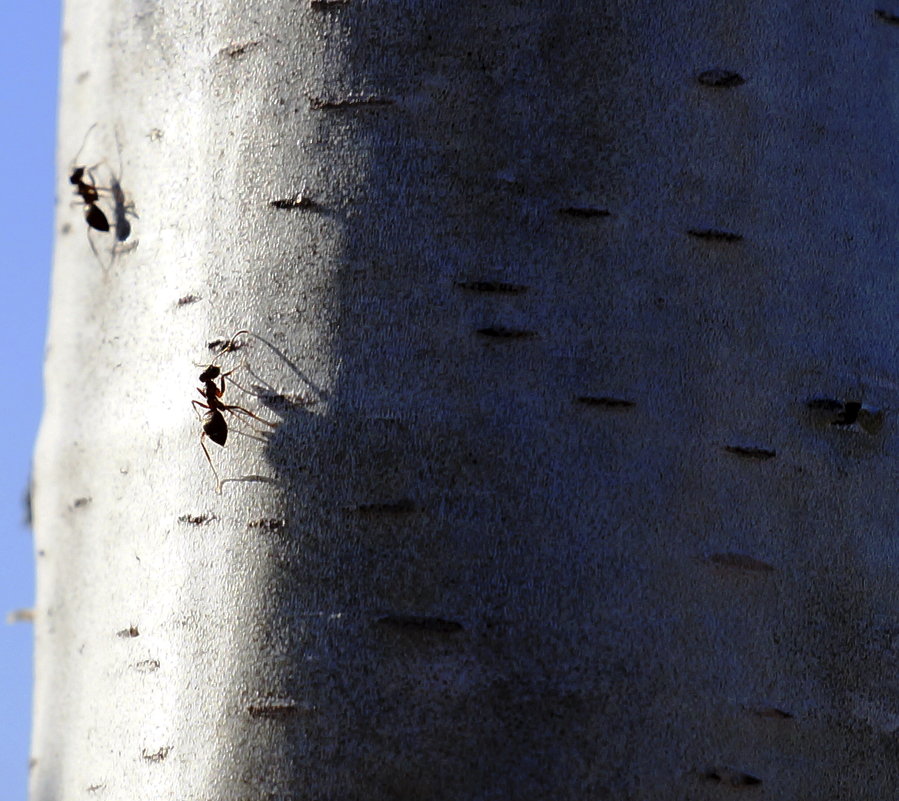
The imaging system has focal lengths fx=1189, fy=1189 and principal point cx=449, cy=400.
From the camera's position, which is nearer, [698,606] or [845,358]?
[698,606]

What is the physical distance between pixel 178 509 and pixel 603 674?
1.34ft

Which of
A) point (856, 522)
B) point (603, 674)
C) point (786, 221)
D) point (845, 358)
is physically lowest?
point (603, 674)

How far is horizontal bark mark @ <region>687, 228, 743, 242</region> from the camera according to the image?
1069 millimetres

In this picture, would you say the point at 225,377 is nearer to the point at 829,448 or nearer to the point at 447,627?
the point at 447,627

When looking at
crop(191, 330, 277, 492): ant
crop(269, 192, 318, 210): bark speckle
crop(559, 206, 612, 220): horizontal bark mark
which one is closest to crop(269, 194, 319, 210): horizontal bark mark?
crop(269, 192, 318, 210): bark speckle

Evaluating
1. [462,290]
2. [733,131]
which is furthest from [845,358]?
[462,290]

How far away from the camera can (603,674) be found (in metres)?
0.97

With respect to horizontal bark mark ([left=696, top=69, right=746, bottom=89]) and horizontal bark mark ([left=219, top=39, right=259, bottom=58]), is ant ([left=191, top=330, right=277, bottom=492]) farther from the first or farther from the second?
horizontal bark mark ([left=696, top=69, right=746, bottom=89])

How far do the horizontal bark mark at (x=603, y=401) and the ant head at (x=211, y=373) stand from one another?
1.07ft

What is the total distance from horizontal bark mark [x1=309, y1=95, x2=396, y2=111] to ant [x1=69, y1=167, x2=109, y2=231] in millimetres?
310

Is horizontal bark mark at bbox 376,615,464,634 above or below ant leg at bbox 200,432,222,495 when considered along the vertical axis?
below

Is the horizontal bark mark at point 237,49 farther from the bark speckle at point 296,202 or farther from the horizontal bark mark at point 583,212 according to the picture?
the horizontal bark mark at point 583,212

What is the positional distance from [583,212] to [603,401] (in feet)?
0.56

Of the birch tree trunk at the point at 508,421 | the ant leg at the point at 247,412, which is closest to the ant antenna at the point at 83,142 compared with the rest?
the birch tree trunk at the point at 508,421
